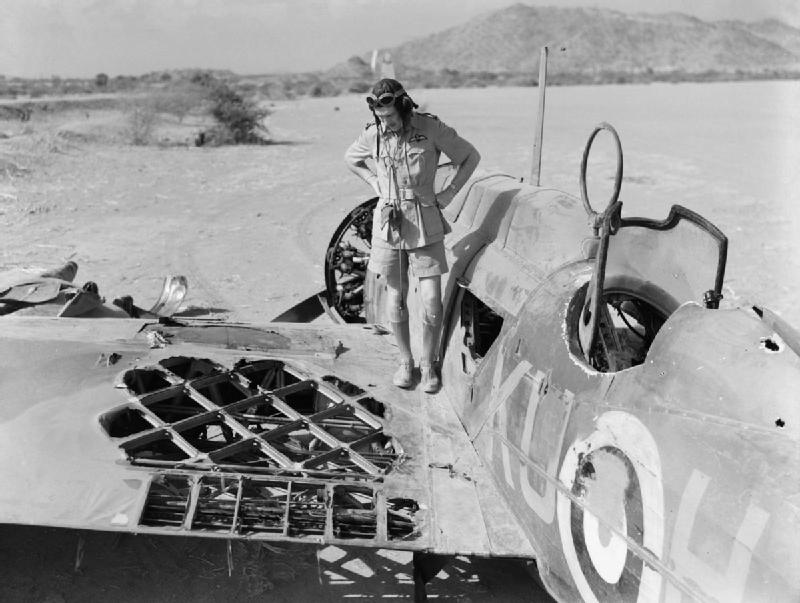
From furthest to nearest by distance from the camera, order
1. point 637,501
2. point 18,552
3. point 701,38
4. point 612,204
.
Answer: point 701,38
point 18,552
point 612,204
point 637,501

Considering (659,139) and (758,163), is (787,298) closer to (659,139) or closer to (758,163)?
(758,163)

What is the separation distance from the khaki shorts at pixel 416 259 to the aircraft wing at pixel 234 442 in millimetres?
819

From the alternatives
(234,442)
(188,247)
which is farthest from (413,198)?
(188,247)

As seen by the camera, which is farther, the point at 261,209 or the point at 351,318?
the point at 261,209

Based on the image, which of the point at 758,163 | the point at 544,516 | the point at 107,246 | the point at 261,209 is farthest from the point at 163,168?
the point at 544,516

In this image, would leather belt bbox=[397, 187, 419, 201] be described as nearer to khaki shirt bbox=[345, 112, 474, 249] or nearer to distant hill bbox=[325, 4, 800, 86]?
khaki shirt bbox=[345, 112, 474, 249]

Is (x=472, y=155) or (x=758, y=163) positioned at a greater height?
(x=472, y=155)

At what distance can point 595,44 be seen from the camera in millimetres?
89688

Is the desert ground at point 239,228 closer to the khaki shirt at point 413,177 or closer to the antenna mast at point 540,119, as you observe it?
the antenna mast at point 540,119

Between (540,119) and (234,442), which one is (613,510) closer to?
(234,442)

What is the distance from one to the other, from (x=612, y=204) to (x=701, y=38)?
9364 cm

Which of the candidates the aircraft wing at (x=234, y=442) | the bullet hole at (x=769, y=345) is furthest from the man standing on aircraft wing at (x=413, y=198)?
the bullet hole at (x=769, y=345)

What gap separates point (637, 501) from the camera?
10.5ft

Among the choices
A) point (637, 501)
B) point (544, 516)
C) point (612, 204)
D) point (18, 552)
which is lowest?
point (18, 552)
